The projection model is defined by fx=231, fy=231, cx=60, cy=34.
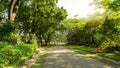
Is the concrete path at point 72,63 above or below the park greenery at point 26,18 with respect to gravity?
below

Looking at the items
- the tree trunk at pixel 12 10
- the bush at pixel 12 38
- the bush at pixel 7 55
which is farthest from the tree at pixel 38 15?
the bush at pixel 7 55

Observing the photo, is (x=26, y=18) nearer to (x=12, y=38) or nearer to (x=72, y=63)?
(x=12, y=38)

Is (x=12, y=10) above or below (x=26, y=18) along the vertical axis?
below

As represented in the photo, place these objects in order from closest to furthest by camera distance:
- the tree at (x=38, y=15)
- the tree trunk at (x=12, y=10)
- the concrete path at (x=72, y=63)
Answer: the concrete path at (x=72, y=63), the tree trunk at (x=12, y=10), the tree at (x=38, y=15)

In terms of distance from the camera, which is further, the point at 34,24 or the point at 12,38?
the point at 34,24

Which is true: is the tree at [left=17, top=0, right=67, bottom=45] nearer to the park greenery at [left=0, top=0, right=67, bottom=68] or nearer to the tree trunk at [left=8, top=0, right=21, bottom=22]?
the park greenery at [left=0, top=0, right=67, bottom=68]

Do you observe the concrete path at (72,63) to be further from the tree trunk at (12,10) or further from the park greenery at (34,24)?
the tree trunk at (12,10)

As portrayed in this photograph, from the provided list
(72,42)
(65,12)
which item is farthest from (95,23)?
(72,42)

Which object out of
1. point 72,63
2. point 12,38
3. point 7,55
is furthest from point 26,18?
point 7,55

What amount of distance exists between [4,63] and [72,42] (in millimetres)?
76993

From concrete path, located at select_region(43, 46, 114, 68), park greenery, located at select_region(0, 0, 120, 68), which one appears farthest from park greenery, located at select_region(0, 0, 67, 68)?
concrete path, located at select_region(43, 46, 114, 68)

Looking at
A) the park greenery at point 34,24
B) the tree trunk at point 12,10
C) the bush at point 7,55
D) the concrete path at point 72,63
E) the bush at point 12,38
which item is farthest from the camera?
the bush at point 12,38

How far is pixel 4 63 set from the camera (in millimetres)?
13258

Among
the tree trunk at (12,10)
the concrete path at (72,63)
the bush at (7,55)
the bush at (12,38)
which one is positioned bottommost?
the concrete path at (72,63)
